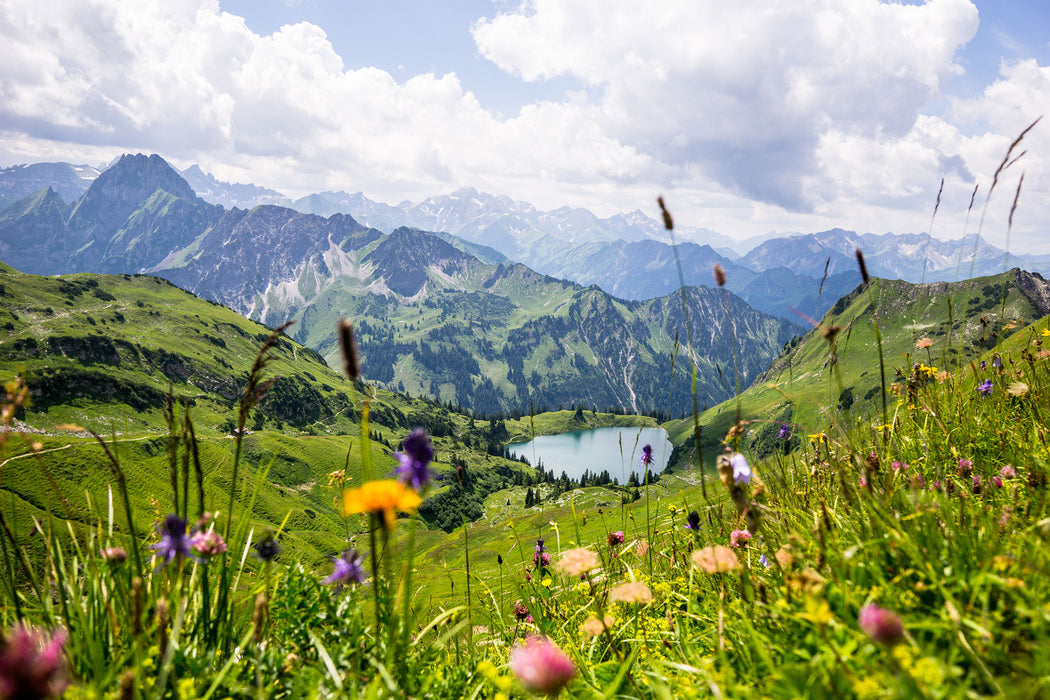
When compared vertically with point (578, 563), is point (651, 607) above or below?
below

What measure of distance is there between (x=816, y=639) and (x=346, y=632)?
8.73 feet

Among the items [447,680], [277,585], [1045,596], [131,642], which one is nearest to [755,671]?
[1045,596]

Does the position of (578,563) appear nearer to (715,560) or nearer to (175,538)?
(715,560)

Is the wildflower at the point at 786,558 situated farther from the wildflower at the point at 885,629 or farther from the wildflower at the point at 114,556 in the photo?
the wildflower at the point at 114,556

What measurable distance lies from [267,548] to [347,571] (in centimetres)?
63

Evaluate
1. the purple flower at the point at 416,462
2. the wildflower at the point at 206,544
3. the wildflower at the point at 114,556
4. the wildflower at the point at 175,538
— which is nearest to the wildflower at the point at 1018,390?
the purple flower at the point at 416,462

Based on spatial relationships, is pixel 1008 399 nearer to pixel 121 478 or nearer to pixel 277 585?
pixel 277 585

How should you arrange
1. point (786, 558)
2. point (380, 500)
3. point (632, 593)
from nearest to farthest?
1. point (380, 500)
2. point (786, 558)
3. point (632, 593)

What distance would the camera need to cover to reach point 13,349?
192000 mm

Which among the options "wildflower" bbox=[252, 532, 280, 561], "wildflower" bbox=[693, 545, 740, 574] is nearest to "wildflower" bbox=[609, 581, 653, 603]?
"wildflower" bbox=[693, 545, 740, 574]

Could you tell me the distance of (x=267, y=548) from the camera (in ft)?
10.9

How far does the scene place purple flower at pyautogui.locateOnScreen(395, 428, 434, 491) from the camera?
8.28ft

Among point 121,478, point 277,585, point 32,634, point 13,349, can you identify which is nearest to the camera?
point 32,634

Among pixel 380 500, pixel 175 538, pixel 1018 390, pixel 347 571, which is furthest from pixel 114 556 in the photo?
pixel 1018 390
